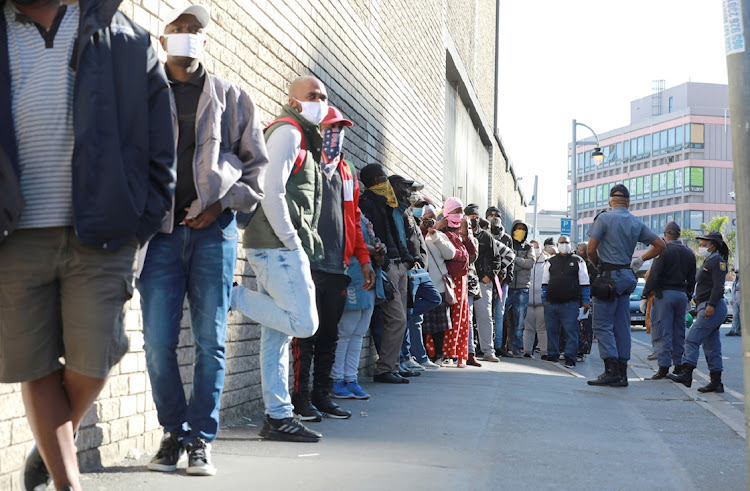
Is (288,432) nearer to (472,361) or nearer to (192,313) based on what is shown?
(192,313)

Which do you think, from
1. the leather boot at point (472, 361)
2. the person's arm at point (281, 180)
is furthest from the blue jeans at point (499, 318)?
the person's arm at point (281, 180)

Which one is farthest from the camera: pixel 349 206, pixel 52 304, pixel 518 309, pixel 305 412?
pixel 518 309

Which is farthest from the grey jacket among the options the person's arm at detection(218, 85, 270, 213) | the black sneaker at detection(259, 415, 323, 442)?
the black sneaker at detection(259, 415, 323, 442)

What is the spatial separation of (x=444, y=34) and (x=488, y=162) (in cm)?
1348

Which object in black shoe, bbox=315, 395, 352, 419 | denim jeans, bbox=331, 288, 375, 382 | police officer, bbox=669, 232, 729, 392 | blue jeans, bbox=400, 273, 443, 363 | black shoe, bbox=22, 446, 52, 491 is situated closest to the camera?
black shoe, bbox=22, 446, 52, 491

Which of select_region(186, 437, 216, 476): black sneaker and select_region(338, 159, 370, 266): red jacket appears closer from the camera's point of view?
select_region(186, 437, 216, 476): black sneaker

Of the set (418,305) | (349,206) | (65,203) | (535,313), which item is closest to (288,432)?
(349,206)

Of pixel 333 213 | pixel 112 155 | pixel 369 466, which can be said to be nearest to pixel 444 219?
pixel 333 213

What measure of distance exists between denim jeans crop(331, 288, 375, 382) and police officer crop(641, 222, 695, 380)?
17.5 ft

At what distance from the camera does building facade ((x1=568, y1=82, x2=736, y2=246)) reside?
106 metres

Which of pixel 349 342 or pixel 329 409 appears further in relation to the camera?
pixel 349 342

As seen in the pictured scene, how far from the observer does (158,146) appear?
3.29 meters

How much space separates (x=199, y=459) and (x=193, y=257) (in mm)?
908

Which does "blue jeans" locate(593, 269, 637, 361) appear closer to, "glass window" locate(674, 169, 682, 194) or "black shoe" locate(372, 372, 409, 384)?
"black shoe" locate(372, 372, 409, 384)
